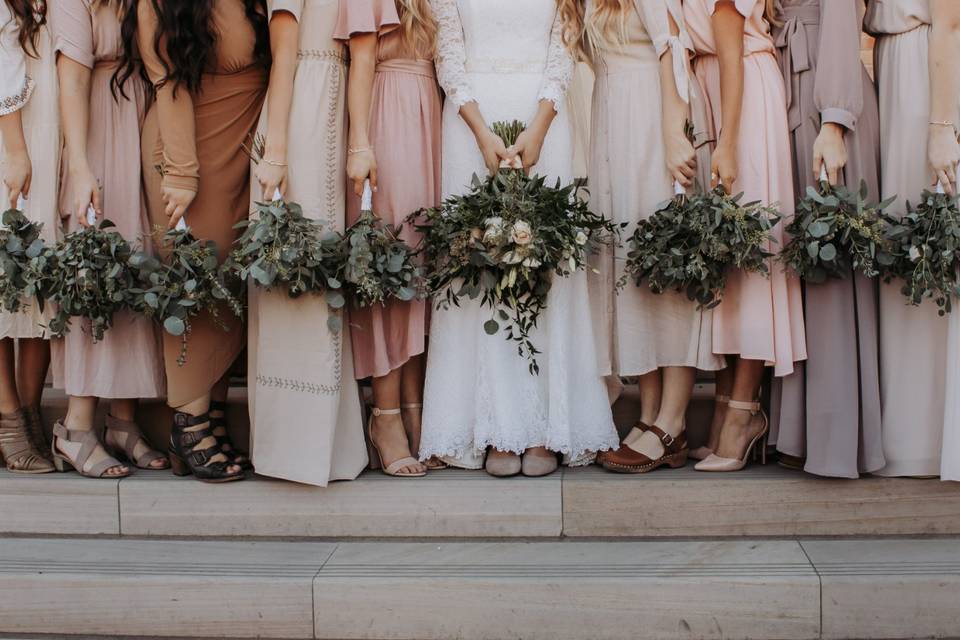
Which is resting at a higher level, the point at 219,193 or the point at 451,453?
the point at 219,193

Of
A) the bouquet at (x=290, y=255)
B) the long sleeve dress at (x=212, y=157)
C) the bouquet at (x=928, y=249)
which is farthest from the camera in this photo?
the long sleeve dress at (x=212, y=157)

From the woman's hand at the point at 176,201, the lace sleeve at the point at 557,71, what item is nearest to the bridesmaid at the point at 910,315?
the lace sleeve at the point at 557,71

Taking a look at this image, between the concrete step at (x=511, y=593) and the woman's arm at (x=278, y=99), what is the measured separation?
1462 mm

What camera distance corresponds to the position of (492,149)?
350 cm

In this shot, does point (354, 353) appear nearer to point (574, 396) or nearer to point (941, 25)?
point (574, 396)

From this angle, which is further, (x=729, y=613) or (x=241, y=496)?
(x=241, y=496)

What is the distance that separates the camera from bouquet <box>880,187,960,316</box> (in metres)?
3.14

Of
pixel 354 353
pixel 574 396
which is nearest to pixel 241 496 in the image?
pixel 354 353

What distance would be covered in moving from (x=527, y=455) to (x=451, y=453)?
0.32 metres

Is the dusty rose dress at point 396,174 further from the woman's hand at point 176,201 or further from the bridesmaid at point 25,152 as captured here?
the bridesmaid at point 25,152

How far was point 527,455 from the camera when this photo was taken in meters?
3.57

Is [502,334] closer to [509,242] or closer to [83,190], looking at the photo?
[509,242]

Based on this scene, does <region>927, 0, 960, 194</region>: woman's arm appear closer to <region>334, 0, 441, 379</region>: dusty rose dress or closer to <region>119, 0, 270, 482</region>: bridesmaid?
<region>334, 0, 441, 379</region>: dusty rose dress

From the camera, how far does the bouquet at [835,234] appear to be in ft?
10.5
